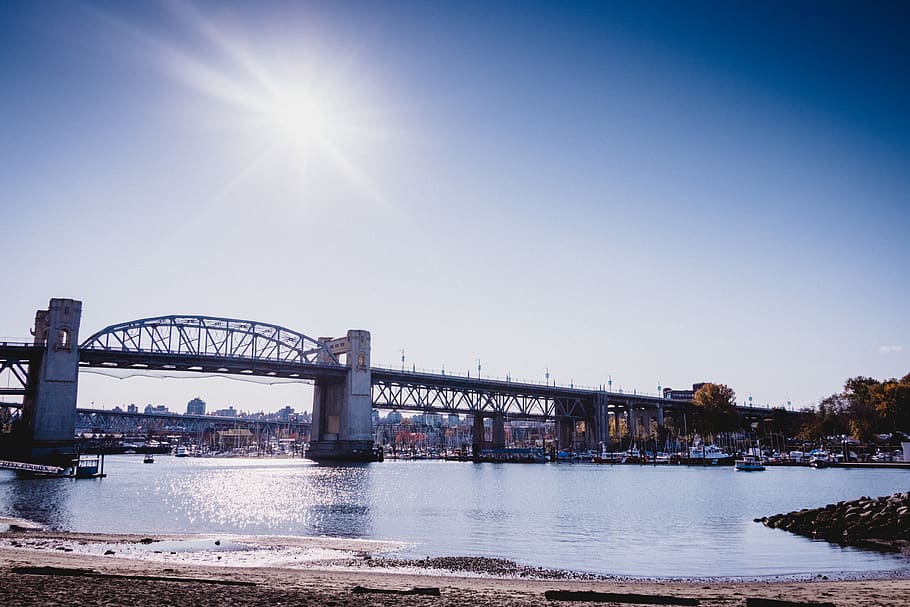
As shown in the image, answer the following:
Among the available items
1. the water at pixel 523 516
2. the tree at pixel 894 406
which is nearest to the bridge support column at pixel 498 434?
the tree at pixel 894 406

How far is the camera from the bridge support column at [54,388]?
295 ft

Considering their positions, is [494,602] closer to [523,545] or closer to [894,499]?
[523,545]

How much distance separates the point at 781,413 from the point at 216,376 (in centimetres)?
14171

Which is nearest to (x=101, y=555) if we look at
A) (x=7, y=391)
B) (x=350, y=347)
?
(x=7, y=391)

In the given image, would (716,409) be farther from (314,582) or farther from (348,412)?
(314,582)

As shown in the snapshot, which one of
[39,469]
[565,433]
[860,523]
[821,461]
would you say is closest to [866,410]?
[821,461]

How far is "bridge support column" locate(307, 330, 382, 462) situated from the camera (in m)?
130

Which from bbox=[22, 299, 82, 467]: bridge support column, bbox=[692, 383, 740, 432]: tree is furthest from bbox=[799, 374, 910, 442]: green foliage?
bbox=[22, 299, 82, 467]: bridge support column

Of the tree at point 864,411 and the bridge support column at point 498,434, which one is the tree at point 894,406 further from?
the bridge support column at point 498,434

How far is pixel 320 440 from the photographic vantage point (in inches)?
5315

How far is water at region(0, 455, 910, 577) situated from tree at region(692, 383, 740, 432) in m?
83.3

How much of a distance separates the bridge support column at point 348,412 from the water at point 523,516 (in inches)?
1949

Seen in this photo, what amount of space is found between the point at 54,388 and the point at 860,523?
9285 cm

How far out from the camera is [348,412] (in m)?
129
